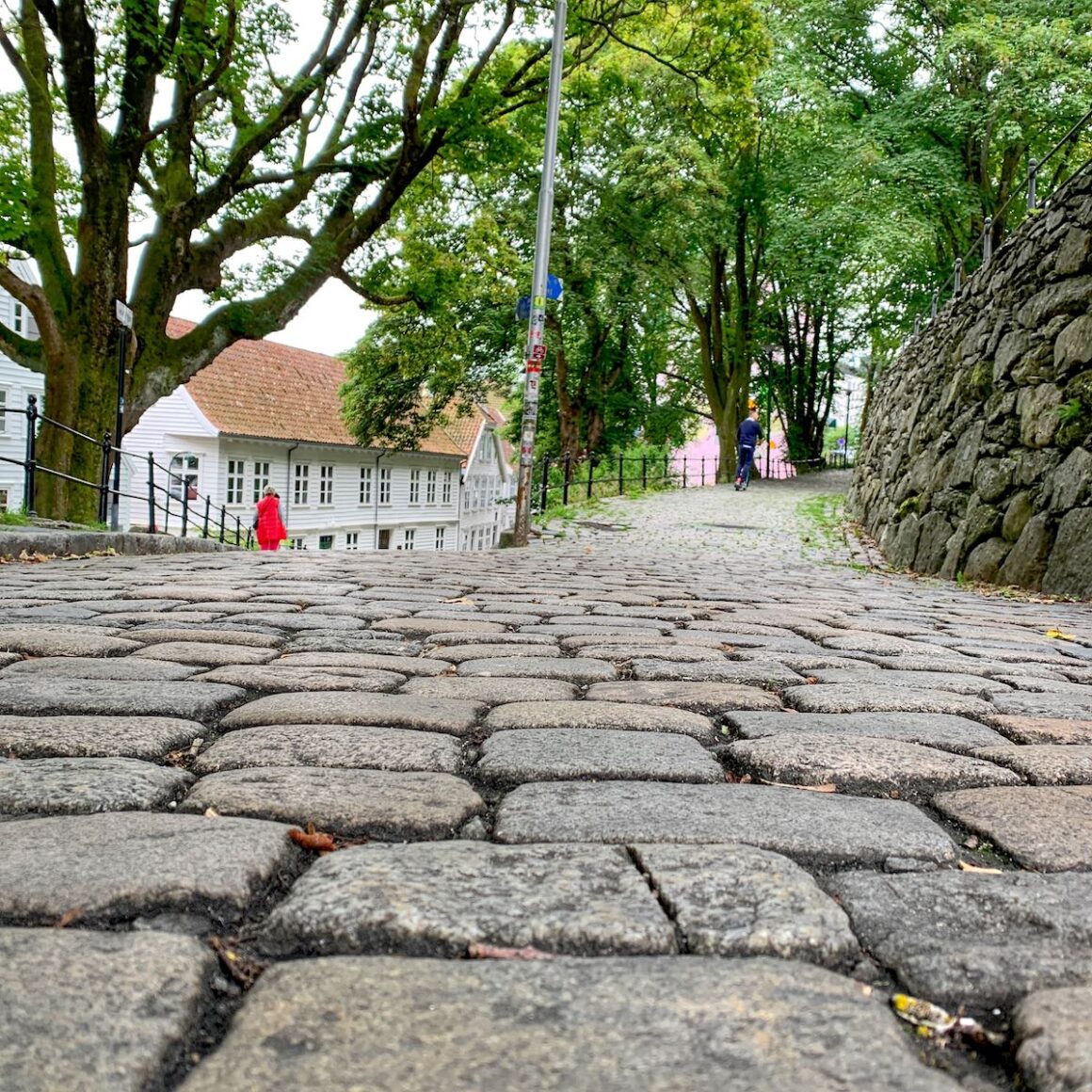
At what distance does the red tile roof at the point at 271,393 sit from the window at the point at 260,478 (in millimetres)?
1161

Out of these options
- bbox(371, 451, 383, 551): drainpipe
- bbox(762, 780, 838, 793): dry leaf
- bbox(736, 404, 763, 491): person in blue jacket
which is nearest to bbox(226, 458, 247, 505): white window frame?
bbox(371, 451, 383, 551): drainpipe

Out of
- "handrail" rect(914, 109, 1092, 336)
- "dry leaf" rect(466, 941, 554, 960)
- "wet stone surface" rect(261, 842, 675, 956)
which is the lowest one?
"dry leaf" rect(466, 941, 554, 960)

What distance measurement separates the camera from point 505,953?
1201 millimetres

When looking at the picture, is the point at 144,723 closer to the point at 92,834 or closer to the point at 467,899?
the point at 92,834

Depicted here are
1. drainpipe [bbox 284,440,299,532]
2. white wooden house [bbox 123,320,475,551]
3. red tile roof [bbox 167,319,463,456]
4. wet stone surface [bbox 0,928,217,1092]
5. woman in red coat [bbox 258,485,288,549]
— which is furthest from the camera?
drainpipe [bbox 284,440,299,532]

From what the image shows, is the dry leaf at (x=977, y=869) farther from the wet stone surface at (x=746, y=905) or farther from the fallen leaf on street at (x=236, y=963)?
the fallen leaf on street at (x=236, y=963)

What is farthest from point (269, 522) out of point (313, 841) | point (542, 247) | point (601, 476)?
point (313, 841)

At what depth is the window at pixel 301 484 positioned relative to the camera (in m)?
34.2

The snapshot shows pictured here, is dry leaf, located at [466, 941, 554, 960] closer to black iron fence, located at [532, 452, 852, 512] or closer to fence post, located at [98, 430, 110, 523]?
fence post, located at [98, 430, 110, 523]

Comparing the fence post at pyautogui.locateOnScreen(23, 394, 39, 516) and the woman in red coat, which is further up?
the fence post at pyautogui.locateOnScreen(23, 394, 39, 516)

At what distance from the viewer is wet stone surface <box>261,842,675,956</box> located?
1234 mm

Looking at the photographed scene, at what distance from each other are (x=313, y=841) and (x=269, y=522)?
16.4 metres

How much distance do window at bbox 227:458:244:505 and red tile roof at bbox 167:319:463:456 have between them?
1132 millimetres

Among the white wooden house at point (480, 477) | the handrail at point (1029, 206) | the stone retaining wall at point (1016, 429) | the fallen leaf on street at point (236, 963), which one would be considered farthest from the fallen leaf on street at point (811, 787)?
the white wooden house at point (480, 477)
